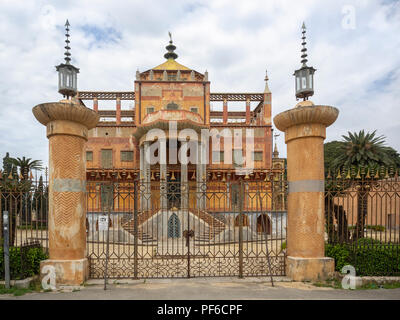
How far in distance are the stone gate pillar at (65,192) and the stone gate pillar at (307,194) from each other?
5276mm

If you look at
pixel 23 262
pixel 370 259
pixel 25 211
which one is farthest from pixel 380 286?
pixel 25 211

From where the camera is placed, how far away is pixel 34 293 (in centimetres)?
654

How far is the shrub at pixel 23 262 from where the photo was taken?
6988mm

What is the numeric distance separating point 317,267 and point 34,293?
6662 millimetres

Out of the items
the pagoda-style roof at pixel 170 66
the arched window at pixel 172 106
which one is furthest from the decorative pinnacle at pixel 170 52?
the arched window at pixel 172 106

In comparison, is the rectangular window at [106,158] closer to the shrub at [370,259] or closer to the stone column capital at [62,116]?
the stone column capital at [62,116]

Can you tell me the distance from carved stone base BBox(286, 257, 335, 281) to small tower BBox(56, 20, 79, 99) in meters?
7.32

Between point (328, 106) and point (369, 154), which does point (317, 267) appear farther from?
point (369, 154)

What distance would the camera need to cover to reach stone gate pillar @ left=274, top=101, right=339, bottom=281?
7.35 meters

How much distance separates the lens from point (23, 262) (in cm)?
709

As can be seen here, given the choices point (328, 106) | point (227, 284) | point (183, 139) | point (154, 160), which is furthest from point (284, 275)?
point (154, 160)

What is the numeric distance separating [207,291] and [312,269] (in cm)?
274

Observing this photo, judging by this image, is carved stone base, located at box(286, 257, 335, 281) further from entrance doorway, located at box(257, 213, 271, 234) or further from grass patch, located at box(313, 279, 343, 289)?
entrance doorway, located at box(257, 213, 271, 234)

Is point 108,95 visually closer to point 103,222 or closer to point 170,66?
point 170,66
